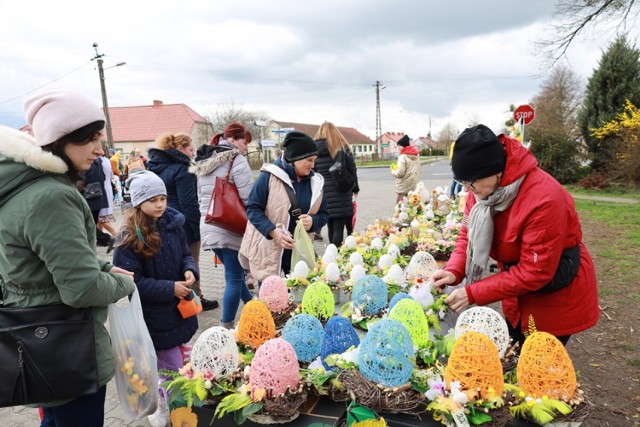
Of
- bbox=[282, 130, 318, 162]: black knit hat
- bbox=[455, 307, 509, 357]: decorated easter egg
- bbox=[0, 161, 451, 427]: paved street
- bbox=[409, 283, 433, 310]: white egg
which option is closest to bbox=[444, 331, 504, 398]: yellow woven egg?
bbox=[455, 307, 509, 357]: decorated easter egg

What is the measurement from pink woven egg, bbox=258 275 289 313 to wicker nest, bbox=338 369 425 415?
0.85m

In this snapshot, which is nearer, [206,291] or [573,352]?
[573,352]

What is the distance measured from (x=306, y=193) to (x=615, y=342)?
10.2ft

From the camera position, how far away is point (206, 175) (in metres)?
3.63

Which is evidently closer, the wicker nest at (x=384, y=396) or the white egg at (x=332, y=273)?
the wicker nest at (x=384, y=396)

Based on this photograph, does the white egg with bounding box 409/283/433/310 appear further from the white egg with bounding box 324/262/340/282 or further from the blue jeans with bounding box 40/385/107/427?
the blue jeans with bounding box 40/385/107/427

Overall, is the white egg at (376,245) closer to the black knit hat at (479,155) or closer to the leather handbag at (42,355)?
the black knit hat at (479,155)

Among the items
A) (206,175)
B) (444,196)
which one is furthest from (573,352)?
(206,175)

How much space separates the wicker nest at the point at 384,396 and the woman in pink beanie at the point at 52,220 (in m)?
0.97

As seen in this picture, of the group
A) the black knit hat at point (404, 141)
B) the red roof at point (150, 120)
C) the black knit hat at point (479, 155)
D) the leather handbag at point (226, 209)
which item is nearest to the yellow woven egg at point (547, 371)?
the black knit hat at point (479, 155)

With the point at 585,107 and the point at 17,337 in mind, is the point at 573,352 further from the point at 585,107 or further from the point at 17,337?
the point at 585,107

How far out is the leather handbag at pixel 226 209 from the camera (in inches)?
135

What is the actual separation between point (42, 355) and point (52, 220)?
481mm

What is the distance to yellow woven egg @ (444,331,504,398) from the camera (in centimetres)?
144
